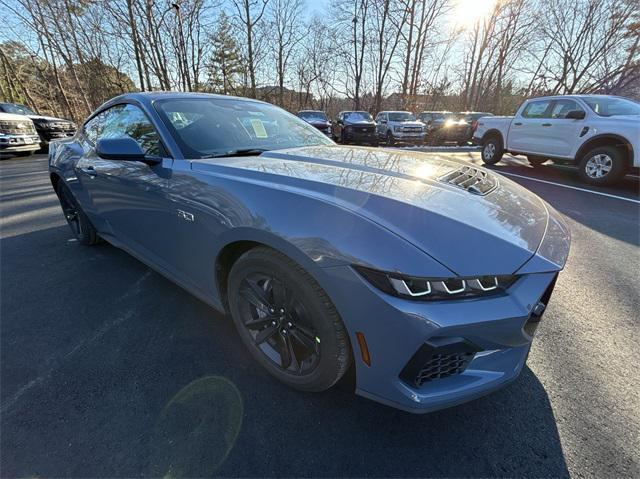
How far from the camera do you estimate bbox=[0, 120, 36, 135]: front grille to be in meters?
9.66

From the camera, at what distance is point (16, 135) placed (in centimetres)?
991

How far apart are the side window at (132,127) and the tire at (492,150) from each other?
30.3ft

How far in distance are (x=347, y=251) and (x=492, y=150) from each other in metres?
9.61

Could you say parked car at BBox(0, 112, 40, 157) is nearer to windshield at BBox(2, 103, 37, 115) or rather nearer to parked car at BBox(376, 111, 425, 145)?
windshield at BBox(2, 103, 37, 115)

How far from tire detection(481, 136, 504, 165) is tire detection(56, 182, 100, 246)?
968 cm

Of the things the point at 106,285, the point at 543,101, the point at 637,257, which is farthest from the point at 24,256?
the point at 543,101

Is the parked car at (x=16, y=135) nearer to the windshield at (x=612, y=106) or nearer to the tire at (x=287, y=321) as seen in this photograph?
the tire at (x=287, y=321)

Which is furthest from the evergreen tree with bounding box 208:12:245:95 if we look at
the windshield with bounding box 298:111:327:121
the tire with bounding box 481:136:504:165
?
the tire with bounding box 481:136:504:165

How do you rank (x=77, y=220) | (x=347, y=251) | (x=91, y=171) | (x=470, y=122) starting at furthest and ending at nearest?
1. (x=470, y=122)
2. (x=77, y=220)
3. (x=91, y=171)
4. (x=347, y=251)

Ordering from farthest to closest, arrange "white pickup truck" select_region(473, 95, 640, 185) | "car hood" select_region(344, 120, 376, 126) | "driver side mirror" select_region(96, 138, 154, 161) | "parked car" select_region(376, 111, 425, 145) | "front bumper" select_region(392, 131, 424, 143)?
"car hood" select_region(344, 120, 376, 126) → "front bumper" select_region(392, 131, 424, 143) → "parked car" select_region(376, 111, 425, 145) → "white pickup truck" select_region(473, 95, 640, 185) → "driver side mirror" select_region(96, 138, 154, 161)

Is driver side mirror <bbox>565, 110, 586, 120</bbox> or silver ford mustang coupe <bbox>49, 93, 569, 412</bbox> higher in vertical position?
driver side mirror <bbox>565, 110, 586, 120</bbox>

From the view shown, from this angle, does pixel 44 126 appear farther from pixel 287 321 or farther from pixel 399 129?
pixel 287 321

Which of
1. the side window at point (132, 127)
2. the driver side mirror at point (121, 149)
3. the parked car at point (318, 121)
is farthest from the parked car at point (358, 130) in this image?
the driver side mirror at point (121, 149)

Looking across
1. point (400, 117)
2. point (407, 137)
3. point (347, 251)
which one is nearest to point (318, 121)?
point (400, 117)
